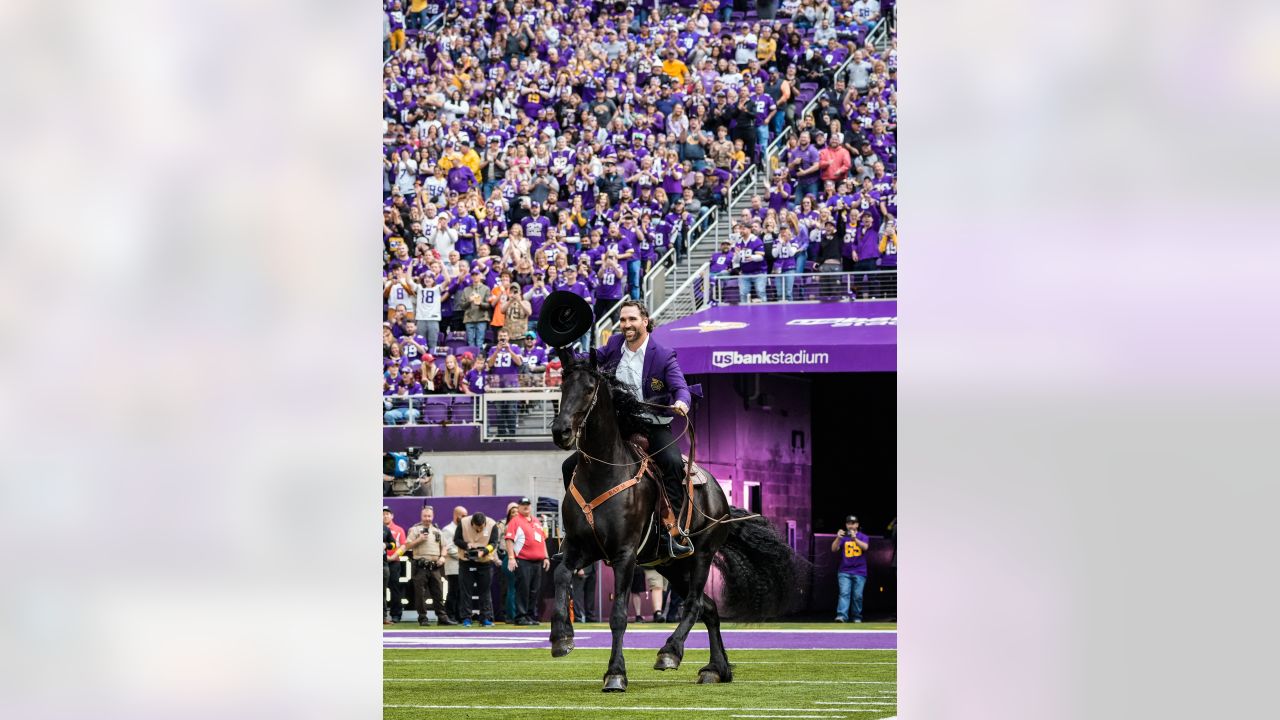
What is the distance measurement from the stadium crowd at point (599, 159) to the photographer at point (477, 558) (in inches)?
143

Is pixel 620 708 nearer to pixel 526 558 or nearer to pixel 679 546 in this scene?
pixel 679 546

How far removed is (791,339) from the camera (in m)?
21.0

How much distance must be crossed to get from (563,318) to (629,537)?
1506 millimetres

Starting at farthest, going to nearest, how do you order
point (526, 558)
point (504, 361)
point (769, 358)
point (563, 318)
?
point (504, 361) → point (769, 358) → point (526, 558) → point (563, 318)

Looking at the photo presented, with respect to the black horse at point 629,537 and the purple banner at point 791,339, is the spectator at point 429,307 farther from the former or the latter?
the black horse at point 629,537

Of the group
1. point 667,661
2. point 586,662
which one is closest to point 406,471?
point 586,662

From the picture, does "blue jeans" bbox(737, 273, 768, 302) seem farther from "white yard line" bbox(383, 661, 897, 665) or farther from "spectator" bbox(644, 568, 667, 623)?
"white yard line" bbox(383, 661, 897, 665)

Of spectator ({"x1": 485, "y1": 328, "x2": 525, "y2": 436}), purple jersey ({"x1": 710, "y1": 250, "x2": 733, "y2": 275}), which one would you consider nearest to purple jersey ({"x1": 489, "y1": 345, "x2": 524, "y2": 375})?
spectator ({"x1": 485, "y1": 328, "x2": 525, "y2": 436})

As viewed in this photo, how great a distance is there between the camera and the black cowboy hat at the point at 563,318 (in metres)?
9.84

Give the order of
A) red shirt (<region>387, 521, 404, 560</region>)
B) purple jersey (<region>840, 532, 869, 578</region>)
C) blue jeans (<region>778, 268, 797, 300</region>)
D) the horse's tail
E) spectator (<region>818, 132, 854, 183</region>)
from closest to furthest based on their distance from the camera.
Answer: the horse's tail
purple jersey (<region>840, 532, 869, 578</region>)
red shirt (<region>387, 521, 404, 560</region>)
blue jeans (<region>778, 268, 797, 300</region>)
spectator (<region>818, 132, 854, 183</region>)

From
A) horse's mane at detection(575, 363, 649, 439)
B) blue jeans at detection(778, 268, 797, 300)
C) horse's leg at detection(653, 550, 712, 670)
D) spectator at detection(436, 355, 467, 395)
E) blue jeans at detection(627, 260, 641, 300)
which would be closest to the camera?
horse's mane at detection(575, 363, 649, 439)

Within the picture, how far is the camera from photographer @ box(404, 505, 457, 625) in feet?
65.3
